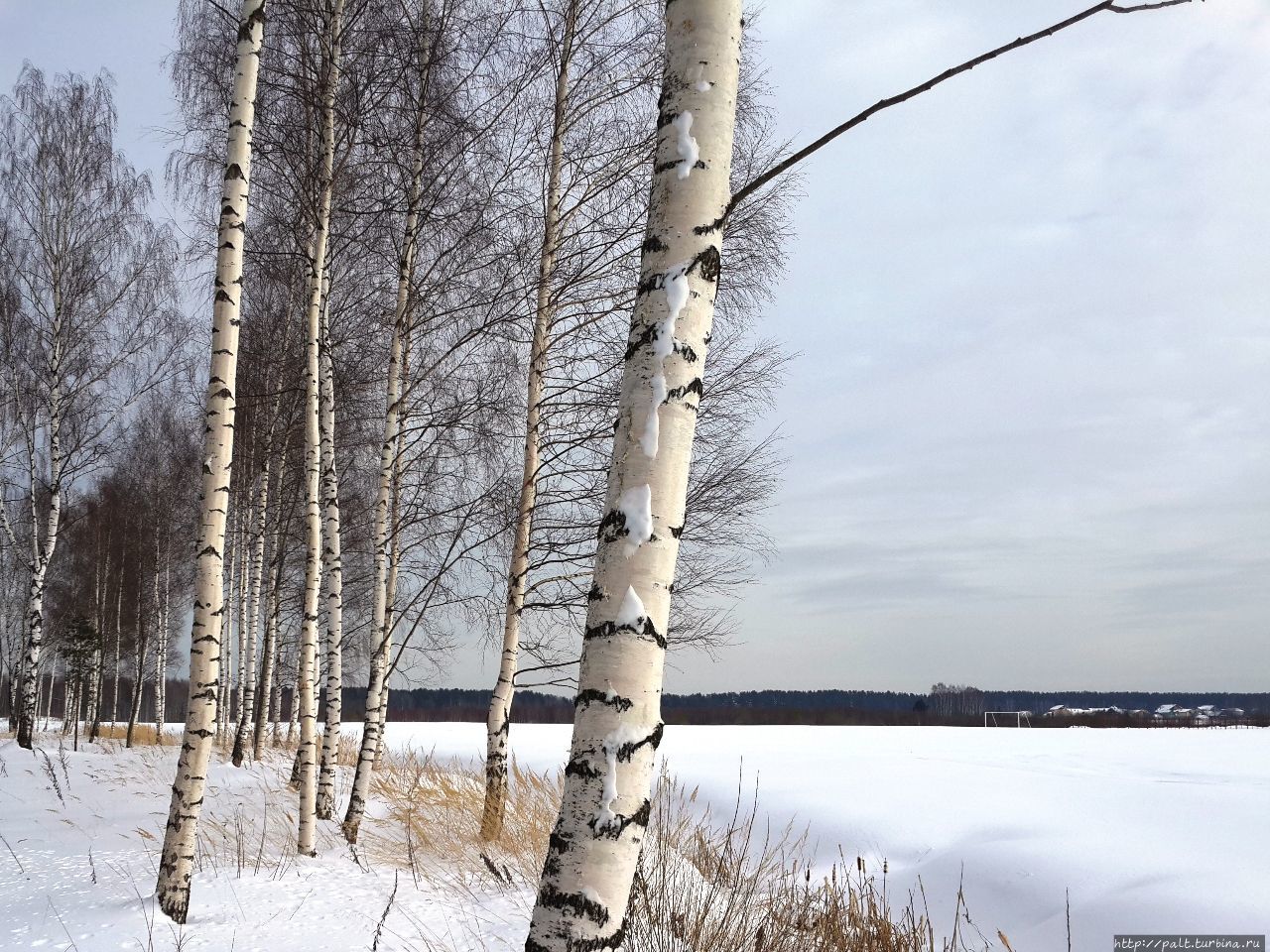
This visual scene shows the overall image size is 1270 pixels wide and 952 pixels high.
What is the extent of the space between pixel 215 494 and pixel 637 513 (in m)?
3.42

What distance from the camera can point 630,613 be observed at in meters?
1.94

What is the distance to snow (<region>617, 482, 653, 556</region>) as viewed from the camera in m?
1.98

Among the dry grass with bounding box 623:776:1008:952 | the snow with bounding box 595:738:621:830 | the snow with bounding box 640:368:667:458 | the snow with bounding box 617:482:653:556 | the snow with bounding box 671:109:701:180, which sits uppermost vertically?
the snow with bounding box 671:109:701:180

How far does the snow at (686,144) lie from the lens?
219 cm

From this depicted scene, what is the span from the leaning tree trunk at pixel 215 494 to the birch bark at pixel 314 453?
1.02m

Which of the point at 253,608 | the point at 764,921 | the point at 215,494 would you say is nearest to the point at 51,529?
the point at 253,608

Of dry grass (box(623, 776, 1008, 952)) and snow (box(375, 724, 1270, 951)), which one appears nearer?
dry grass (box(623, 776, 1008, 952))

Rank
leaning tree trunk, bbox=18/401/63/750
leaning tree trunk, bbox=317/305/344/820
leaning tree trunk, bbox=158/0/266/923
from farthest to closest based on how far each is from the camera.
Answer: leaning tree trunk, bbox=18/401/63/750
leaning tree trunk, bbox=317/305/344/820
leaning tree trunk, bbox=158/0/266/923

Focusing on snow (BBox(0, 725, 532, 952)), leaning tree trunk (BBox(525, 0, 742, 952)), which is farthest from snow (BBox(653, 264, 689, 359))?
snow (BBox(0, 725, 532, 952))

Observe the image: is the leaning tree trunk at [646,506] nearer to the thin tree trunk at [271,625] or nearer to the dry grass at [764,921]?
the dry grass at [764,921]

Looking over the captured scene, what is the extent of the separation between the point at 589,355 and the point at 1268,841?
6075mm

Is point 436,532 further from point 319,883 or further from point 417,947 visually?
point 417,947

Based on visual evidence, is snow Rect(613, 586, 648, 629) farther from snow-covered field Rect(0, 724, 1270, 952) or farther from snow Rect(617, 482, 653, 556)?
snow-covered field Rect(0, 724, 1270, 952)

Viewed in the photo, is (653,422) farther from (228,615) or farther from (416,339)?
(228,615)
